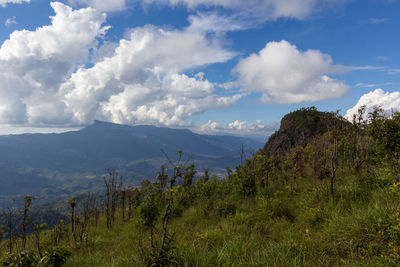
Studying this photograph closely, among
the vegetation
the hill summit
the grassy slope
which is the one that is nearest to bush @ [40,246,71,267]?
the vegetation

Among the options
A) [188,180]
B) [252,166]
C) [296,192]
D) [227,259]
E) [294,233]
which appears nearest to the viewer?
[227,259]

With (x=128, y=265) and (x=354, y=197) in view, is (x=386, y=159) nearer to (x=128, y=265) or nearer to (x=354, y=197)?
(x=354, y=197)

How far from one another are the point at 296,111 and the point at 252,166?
62432 mm

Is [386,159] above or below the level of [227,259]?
above

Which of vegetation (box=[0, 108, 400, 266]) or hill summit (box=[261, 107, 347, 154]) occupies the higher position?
hill summit (box=[261, 107, 347, 154])

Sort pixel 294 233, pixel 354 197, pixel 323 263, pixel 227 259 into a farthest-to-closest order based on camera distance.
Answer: pixel 354 197
pixel 294 233
pixel 227 259
pixel 323 263

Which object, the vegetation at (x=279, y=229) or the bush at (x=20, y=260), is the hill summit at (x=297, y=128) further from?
the bush at (x=20, y=260)

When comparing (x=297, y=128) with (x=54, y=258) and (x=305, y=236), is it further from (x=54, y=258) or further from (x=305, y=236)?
(x=54, y=258)

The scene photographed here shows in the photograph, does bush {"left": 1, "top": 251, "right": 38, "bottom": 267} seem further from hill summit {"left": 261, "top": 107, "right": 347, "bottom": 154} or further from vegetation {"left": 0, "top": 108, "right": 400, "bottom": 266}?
hill summit {"left": 261, "top": 107, "right": 347, "bottom": 154}

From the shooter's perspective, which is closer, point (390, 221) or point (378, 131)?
point (390, 221)

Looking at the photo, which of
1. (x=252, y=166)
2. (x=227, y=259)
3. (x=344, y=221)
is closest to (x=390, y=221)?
(x=344, y=221)

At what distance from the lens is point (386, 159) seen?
7.11 meters

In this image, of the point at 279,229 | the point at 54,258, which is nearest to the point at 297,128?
the point at 279,229

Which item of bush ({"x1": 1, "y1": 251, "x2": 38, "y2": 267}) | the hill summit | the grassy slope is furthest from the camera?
the hill summit
